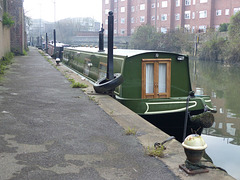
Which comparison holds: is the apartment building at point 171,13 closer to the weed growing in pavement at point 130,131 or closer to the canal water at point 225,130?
the canal water at point 225,130

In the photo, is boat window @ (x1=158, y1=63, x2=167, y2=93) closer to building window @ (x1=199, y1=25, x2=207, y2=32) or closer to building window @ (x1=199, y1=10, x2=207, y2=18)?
building window @ (x1=199, y1=25, x2=207, y2=32)

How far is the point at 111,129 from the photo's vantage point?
18.8 ft

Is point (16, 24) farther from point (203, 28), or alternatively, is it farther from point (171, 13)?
point (171, 13)

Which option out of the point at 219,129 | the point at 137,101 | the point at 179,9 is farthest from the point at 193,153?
the point at 179,9

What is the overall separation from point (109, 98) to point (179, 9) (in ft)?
178

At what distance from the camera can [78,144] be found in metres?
4.87

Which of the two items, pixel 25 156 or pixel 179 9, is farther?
pixel 179 9

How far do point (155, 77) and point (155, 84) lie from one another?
19 centimetres

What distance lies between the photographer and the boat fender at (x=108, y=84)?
810 cm

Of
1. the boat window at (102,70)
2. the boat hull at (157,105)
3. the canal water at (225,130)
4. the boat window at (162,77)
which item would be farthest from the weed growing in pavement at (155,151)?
the boat window at (102,70)

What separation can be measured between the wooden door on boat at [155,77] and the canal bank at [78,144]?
110 cm

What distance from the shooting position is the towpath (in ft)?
12.5

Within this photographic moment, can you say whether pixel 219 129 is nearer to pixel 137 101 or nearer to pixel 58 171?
pixel 137 101

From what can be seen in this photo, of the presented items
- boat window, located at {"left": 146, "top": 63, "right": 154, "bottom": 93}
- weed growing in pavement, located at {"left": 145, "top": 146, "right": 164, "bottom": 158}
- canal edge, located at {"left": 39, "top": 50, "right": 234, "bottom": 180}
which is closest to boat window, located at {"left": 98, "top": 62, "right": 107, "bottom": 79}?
canal edge, located at {"left": 39, "top": 50, "right": 234, "bottom": 180}
